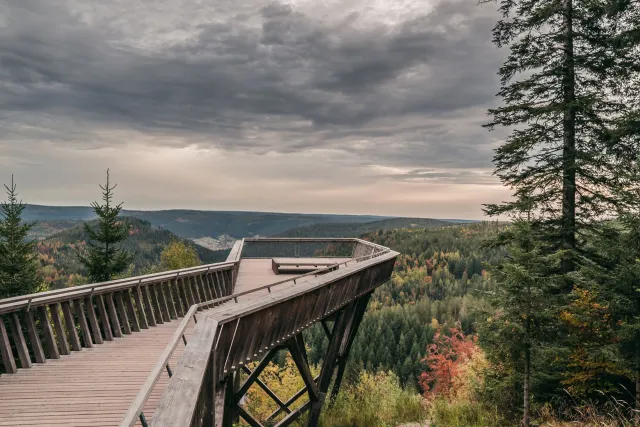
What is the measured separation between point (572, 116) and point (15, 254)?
28.5 m

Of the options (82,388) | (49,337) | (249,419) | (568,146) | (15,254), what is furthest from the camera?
(15,254)

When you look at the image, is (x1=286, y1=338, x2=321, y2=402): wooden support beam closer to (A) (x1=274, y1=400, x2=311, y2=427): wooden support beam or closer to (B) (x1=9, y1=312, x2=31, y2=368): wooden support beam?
(A) (x1=274, y1=400, x2=311, y2=427): wooden support beam

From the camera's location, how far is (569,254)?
50.7 ft

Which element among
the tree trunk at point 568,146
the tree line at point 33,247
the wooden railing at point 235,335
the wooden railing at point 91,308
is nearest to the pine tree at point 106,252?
the tree line at point 33,247

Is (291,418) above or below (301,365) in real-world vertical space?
below

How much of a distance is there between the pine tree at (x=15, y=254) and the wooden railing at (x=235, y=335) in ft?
71.1

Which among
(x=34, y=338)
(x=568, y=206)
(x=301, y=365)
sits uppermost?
(x=568, y=206)

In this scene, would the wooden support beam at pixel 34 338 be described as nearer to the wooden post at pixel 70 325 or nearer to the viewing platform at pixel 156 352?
the viewing platform at pixel 156 352

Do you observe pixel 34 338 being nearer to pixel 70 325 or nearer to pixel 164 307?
pixel 70 325

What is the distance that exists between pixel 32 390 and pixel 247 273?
11.9 meters

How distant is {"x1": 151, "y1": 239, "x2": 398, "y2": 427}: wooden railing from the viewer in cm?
309

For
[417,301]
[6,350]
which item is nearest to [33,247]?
[6,350]

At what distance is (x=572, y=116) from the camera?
1600 centimetres

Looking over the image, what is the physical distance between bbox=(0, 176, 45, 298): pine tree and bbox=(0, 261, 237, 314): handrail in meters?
19.3
